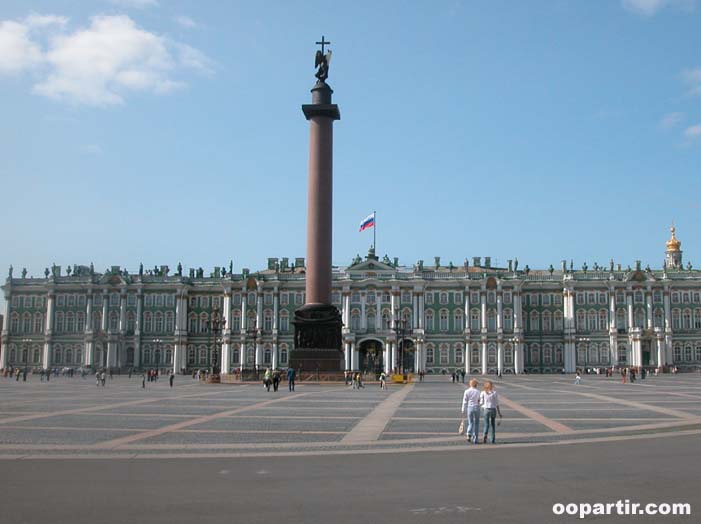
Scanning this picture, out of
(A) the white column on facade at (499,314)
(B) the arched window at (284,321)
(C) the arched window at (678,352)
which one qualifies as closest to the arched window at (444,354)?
(A) the white column on facade at (499,314)

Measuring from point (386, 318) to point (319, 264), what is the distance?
5017 cm

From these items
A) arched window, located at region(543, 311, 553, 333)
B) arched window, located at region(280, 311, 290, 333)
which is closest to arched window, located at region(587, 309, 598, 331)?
arched window, located at region(543, 311, 553, 333)

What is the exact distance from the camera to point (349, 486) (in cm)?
1130

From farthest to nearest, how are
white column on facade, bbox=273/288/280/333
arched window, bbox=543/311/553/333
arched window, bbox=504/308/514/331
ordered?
white column on facade, bbox=273/288/280/333
arched window, bbox=543/311/553/333
arched window, bbox=504/308/514/331

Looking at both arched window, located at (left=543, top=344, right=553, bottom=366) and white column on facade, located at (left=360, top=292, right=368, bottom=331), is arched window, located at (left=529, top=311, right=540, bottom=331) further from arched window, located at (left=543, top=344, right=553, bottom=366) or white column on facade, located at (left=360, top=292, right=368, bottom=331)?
white column on facade, located at (left=360, top=292, right=368, bottom=331)

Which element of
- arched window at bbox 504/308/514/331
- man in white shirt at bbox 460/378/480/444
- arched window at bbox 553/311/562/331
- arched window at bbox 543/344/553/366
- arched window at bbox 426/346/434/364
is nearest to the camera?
man in white shirt at bbox 460/378/480/444

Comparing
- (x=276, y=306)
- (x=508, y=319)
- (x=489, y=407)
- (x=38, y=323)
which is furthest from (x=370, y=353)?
(x=489, y=407)

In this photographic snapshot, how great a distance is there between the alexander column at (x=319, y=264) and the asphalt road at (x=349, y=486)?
4007 cm

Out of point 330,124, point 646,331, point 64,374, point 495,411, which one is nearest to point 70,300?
point 64,374

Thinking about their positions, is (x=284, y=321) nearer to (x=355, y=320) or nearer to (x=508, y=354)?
(x=355, y=320)

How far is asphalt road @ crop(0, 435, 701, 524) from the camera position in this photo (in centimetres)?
938

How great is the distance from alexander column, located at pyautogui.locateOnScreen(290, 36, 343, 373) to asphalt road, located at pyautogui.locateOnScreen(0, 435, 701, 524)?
40.1 metres

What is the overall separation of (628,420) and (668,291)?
85271 millimetres

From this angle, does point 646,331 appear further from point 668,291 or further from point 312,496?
point 312,496
